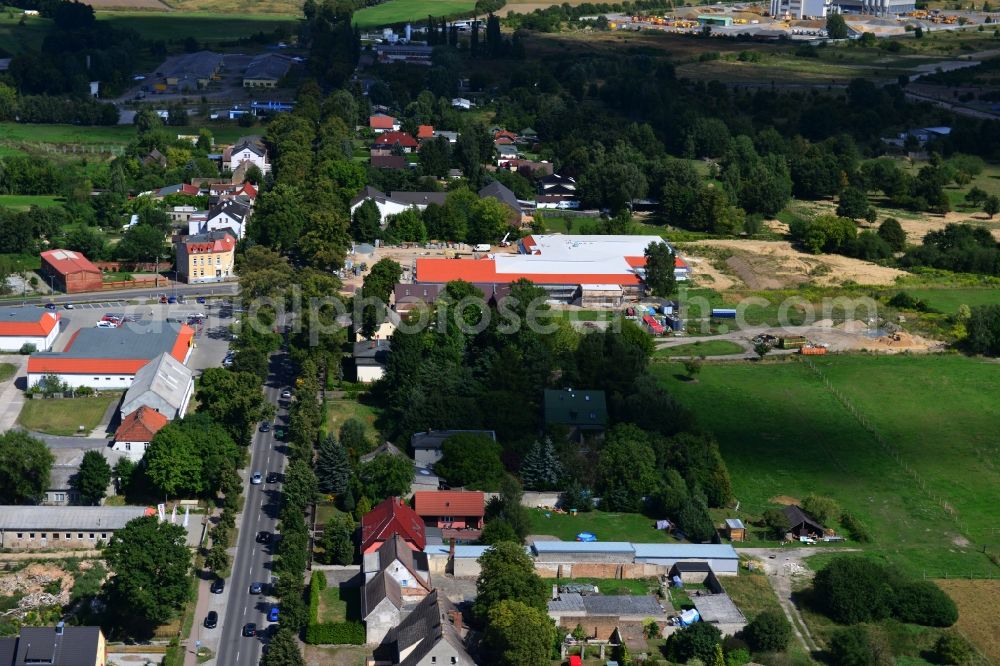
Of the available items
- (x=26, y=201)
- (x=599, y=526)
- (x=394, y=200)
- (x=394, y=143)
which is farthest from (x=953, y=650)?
(x=394, y=143)

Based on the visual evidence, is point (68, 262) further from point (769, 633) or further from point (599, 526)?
point (769, 633)

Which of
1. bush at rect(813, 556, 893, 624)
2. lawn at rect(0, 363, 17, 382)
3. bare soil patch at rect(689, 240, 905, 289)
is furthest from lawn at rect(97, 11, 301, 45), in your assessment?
bush at rect(813, 556, 893, 624)

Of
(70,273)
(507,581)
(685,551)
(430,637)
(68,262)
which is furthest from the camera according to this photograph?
(68,262)

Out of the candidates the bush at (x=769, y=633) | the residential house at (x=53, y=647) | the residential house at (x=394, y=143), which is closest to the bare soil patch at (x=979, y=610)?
the bush at (x=769, y=633)

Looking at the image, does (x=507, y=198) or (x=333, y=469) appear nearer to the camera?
(x=333, y=469)

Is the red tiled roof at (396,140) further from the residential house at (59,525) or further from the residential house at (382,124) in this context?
the residential house at (59,525)

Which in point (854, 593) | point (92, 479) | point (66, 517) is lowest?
point (854, 593)

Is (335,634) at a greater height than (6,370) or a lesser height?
lesser
